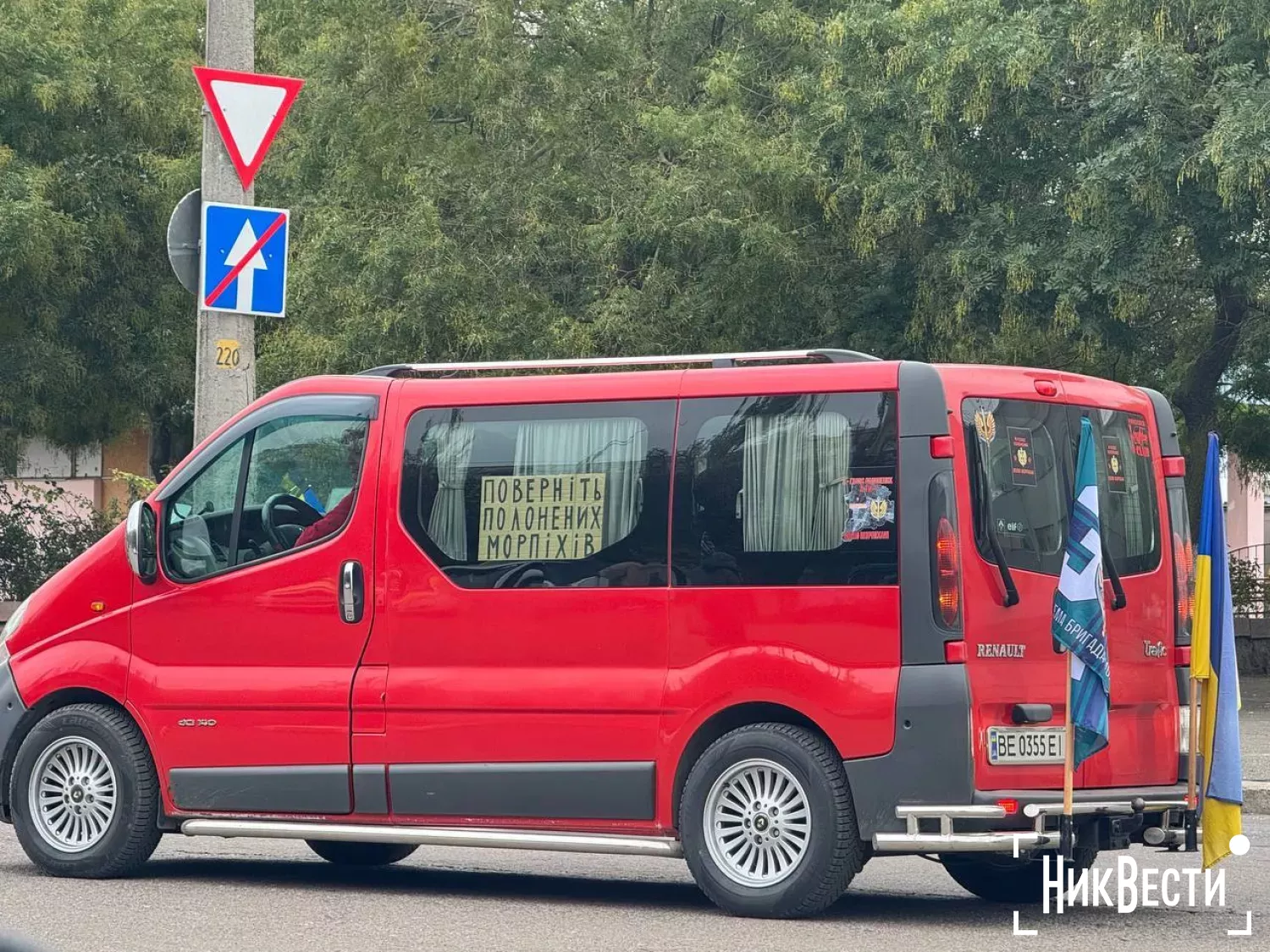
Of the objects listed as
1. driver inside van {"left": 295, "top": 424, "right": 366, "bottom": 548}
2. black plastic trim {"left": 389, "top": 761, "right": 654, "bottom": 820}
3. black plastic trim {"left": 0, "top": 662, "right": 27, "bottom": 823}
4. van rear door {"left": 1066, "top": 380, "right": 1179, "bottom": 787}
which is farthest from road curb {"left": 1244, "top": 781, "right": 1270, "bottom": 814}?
black plastic trim {"left": 0, "top": 662, "right": 27, "bottom": 823}

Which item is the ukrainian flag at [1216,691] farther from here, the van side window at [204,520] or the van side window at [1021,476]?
the van side window at [204,520]

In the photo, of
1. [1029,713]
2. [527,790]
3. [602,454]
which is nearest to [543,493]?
[602,454]

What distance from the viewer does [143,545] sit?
9312 millimetres

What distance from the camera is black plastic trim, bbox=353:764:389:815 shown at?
8.76 m

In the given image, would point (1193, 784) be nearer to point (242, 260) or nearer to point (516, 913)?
point (516, 913)

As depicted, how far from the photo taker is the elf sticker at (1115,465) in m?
8.54

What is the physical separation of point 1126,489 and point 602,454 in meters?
2.13

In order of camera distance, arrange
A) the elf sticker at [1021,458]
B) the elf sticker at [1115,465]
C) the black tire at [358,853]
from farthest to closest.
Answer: the black tire at [358,853]
the elf sticker at [1115,465]
the elf sticker at [1021,458]

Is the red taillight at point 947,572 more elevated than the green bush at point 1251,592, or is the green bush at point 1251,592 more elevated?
the red taillight at point 947,572

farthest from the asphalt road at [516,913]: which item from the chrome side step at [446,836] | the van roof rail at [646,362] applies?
the van roof rail at [646,362]

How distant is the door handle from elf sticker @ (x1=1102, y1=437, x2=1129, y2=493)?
3093 millimetres

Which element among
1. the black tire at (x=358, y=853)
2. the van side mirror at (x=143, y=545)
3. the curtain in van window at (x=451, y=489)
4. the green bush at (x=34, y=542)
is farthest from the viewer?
the green bush at (x=34, y=542)

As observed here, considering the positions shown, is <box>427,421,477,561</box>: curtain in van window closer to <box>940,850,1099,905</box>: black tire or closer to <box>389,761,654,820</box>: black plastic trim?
<box>389,761,654,820</box>: black plastic trim

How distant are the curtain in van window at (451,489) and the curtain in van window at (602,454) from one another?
26 centimetres
